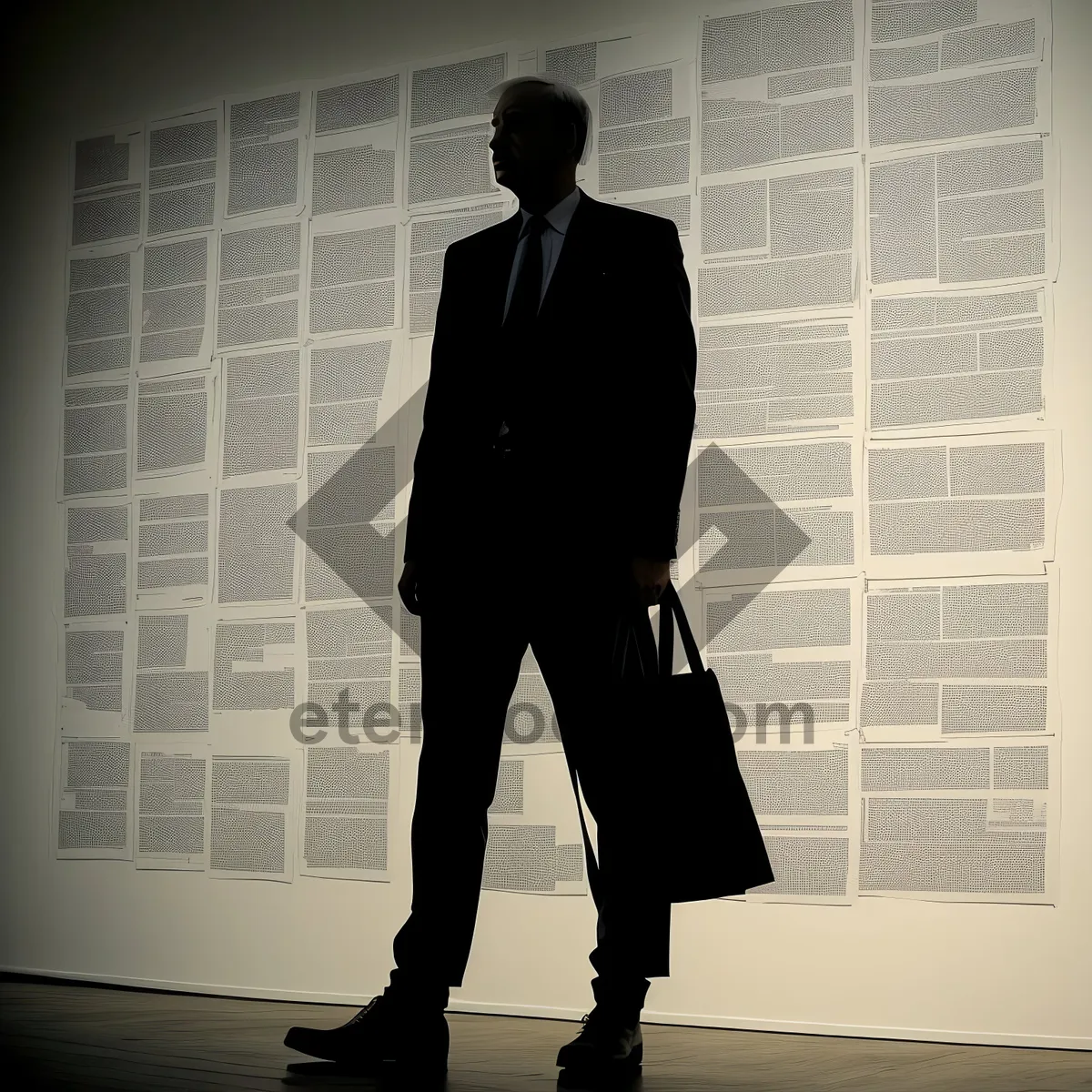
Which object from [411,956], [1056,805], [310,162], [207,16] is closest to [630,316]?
[411,956]

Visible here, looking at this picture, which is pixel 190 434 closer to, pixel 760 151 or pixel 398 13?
pixel 398 13

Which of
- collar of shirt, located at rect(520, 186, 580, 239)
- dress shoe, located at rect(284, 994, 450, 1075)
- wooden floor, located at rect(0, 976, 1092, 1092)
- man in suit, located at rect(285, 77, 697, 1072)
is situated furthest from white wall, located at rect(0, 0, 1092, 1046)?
collar of shirt, located at rect(520, 186, 580, 239)

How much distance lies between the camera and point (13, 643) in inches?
110

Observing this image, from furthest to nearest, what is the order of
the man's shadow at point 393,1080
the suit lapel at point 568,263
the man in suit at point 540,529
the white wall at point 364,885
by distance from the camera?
the white wall at point 364,885 < the suit lapel at point 568,263 < the man in suit at point 540,529 < the man's shadow at point 393,1080

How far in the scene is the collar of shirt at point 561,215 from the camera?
5.72 ft

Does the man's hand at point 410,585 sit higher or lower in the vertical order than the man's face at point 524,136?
lower

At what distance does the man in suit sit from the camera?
61.6 inches

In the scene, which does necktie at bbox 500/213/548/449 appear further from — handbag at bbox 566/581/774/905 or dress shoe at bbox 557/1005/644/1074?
dress shoe at bbox 557/1005/644/1074

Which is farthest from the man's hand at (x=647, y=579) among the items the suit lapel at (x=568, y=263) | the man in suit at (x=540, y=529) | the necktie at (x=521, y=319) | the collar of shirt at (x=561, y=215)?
the collar of shirt at (x=561, y=215)

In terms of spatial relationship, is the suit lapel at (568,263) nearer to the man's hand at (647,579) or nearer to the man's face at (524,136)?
the man's face at (524,136)

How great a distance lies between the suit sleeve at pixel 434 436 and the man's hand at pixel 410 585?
1cm

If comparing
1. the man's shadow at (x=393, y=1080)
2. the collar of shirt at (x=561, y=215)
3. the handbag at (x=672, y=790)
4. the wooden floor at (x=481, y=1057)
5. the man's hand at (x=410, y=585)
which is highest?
the collar of shirt at (x=561, y=215)

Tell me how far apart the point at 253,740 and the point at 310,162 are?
1.13 meters

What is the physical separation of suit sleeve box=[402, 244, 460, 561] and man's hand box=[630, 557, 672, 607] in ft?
0.87
